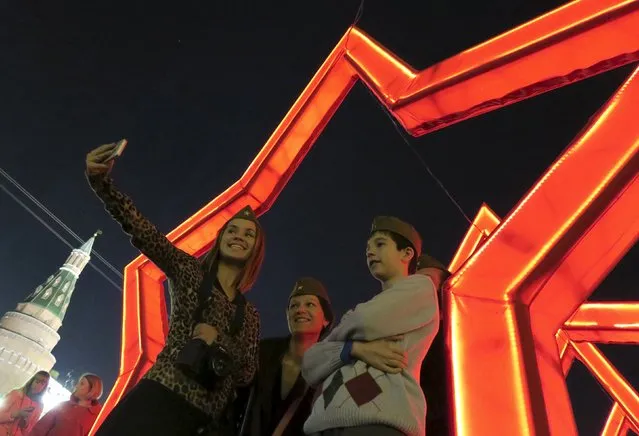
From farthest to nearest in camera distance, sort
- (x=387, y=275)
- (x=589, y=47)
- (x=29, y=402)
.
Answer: (x=29, y=402)
(x=589, y=47)
(x=387, y=275)

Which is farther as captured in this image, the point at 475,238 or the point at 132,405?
the point at 475,238

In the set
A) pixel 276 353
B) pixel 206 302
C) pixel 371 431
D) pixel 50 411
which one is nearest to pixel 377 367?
pixel 371 431

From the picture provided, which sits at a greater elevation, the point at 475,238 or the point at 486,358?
the point at 475,238

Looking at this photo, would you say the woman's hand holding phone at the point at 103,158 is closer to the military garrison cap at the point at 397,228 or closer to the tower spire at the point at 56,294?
the military garrison cap at the point at 397,228

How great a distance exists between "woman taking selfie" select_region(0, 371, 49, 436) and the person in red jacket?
720 millimetres

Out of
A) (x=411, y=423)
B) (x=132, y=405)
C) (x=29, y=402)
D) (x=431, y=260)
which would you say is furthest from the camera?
(x=29, y=402)

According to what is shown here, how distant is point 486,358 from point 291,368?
3.10 ft

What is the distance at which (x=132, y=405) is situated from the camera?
1770 millimetres

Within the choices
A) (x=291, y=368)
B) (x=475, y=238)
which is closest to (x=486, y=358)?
(x=291, y=368)

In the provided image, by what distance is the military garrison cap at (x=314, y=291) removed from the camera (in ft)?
8.70

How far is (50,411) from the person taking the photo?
438cm

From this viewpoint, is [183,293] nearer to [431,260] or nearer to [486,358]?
[486,358]

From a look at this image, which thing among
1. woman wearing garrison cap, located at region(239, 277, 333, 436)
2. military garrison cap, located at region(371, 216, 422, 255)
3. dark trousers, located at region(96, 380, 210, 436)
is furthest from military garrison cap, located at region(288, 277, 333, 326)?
dark trousers, located at region(96, 380, 210, 436)

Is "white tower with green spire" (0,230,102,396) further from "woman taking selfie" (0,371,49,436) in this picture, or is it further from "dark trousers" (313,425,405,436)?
"dark trousers" (313,425,405,436)
